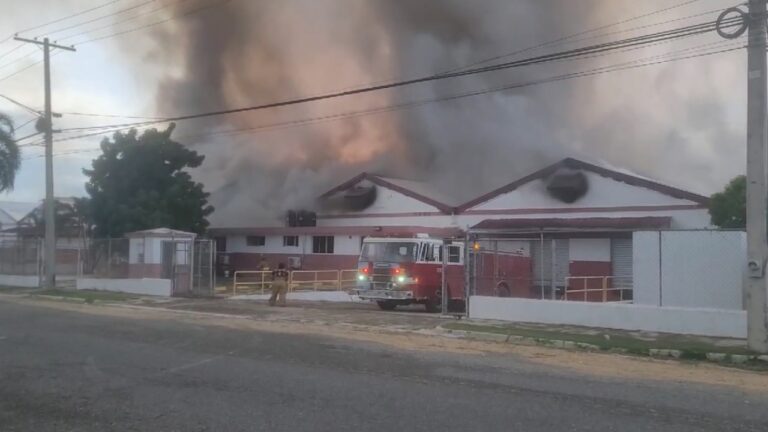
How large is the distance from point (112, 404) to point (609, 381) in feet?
18.0

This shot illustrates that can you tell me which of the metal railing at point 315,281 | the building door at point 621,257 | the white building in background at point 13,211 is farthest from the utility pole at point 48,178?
the white building in background at point 13,211

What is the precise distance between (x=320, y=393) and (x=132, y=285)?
1854 cm

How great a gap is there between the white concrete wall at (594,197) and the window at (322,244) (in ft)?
22.3

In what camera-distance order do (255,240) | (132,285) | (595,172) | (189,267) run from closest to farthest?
(189,267) → (132,285) → (595,172) → (255,240)

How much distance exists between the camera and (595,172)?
1078 inches

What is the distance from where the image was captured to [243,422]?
609cm

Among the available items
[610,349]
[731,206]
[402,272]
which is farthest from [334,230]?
[610,349]

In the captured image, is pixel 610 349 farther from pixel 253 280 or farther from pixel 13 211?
pixel 13 211

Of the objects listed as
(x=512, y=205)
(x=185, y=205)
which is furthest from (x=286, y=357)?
(x=185, y=205)

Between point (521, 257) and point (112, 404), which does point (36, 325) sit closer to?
point (112, 404)

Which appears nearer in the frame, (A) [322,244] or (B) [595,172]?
(B) [595,172]

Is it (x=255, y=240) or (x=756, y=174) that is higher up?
(x=756, y=174)

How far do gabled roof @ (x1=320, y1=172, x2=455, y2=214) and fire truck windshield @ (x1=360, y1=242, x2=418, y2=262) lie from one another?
42.9 ft

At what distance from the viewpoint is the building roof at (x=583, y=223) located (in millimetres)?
24938
